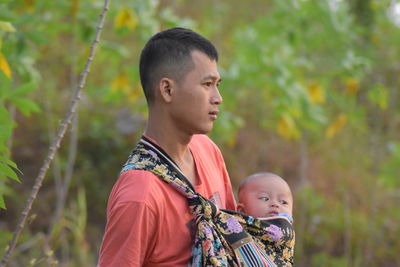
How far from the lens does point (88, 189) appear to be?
19.9ft

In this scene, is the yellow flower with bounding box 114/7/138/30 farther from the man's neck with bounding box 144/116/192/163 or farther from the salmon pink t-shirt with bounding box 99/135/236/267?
the salmon pink t-shirt with bounding box 99/135/236/267

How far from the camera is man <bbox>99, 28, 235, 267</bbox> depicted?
157cm

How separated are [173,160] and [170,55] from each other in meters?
0.30

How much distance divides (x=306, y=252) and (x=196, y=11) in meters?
5.35

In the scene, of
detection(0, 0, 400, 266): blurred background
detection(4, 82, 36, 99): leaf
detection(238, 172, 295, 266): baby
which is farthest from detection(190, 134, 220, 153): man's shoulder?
detection(0, 0, 400, 266): blurred background

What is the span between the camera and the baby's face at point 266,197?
202 centimetres

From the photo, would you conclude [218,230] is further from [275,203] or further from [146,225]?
[275,203]

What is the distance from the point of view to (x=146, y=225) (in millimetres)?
1580

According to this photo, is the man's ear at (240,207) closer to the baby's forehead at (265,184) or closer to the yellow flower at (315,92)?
the baby's forehead at (265,184)

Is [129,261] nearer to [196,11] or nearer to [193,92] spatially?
[193,92]

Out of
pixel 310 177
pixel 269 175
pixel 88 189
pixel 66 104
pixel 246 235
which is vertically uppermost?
pixel 66 104

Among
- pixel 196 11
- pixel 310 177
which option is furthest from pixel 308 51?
pixel 196 11

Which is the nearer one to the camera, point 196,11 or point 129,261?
point 129,261

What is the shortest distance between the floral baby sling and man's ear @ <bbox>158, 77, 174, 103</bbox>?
13 centimetres
